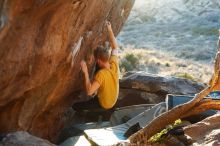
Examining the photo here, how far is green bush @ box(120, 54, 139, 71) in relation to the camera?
39.3 meters

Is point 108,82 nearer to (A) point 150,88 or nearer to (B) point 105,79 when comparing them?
(B) point 105,79

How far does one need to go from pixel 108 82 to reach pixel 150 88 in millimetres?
6793

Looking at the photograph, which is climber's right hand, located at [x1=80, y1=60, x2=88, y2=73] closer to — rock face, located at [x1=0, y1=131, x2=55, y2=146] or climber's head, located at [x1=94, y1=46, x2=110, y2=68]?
climber's head, located at [x1=94, y1=46, x2=110, y2=68]

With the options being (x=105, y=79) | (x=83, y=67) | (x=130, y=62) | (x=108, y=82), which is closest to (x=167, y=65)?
(x=130, y=62)

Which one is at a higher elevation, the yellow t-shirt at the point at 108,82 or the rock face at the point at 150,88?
the yellow t-shirt at the point at 108,82

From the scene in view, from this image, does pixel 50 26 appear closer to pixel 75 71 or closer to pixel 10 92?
pixel 10 92

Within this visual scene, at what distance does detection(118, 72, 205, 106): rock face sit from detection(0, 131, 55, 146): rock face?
7.73 m

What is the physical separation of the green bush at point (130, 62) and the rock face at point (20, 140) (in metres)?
29.2

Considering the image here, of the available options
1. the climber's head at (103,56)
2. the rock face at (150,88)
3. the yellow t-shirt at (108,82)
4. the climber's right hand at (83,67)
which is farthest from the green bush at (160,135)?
the rock face at (150,88)

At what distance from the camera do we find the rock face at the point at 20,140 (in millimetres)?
9367

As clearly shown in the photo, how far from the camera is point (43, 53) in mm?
9242

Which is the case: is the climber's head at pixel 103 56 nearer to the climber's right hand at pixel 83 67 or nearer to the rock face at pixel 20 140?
the climber's right hand at pixel 83 67

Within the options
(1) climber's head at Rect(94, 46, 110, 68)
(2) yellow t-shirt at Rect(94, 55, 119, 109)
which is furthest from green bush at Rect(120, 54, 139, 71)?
(1) climber's head at Rect(94, 46, 110, 68)

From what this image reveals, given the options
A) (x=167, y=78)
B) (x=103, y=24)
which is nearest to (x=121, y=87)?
(x=167, y=78)
